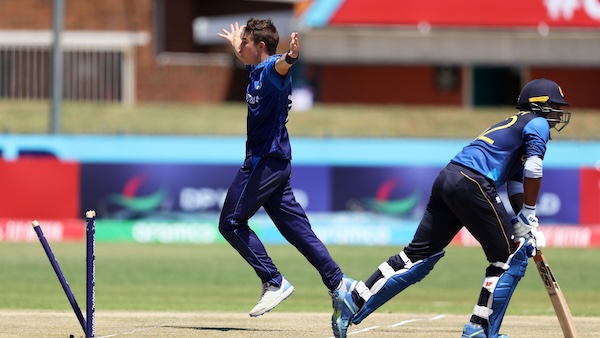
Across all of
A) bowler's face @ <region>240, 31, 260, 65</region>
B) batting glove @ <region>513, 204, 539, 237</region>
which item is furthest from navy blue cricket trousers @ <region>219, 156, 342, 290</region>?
batting glove @ <region>513, 204, 539, 237</region>

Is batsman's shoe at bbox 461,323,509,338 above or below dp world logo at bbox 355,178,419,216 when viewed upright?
above


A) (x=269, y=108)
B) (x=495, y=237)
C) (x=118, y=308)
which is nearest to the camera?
(x=495, y=237)

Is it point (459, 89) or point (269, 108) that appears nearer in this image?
point (269, 108)

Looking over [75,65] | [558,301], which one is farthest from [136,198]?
[558,301]

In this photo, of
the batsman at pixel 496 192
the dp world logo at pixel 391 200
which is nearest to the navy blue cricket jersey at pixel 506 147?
the batsman at pixel 496 192

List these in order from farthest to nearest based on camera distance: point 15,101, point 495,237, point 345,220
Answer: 1. point 15,101
2. point 345,220
3. point 495,237

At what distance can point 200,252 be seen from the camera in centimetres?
2023

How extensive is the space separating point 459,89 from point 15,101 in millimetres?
13599

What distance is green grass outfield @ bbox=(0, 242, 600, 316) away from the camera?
1327 centimetres

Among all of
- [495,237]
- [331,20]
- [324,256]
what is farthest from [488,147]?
[331,20]

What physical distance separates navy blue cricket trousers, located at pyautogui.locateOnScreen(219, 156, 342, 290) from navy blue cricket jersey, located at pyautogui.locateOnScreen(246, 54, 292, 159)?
0.10m

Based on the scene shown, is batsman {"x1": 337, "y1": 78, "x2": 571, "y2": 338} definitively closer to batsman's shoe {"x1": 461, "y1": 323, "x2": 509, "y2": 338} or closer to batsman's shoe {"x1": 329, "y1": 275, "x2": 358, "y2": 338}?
batsman's shoe {"x1": 461, "y1": 323, "x2": 509, "y2": 338}

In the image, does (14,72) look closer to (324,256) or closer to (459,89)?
(459,89)

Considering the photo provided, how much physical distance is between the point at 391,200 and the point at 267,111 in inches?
520
